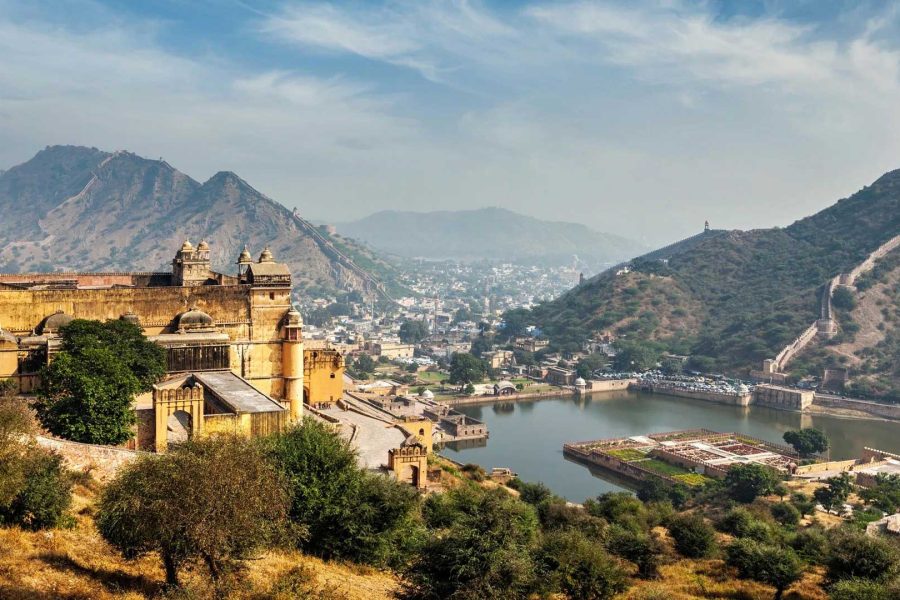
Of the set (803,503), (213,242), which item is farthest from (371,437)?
(213,242)

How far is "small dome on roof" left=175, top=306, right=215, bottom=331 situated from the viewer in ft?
56.6

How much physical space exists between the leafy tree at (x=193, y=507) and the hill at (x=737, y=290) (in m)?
58.7

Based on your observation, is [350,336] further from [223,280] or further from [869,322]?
[223,280]

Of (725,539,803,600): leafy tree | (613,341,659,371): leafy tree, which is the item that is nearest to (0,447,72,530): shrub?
(725,539,803,600): leafy tree

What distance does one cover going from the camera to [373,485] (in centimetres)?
1070

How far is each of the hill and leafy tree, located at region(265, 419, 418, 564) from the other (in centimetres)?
5558

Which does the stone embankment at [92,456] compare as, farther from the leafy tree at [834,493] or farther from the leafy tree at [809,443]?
the leafy tree at [809,443]

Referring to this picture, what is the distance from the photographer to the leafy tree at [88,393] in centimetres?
1223

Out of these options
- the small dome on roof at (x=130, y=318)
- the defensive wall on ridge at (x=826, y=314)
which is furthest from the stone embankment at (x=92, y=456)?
the defensive wall on ridge at (x=826, y=314)

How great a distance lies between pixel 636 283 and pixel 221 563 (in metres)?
77.0

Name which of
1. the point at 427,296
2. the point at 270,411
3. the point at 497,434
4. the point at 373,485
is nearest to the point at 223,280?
the point at 270,411

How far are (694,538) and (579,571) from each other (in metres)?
5.48

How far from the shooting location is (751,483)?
27.1 meters

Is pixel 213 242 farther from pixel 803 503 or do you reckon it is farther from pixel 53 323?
pixel 53 323
